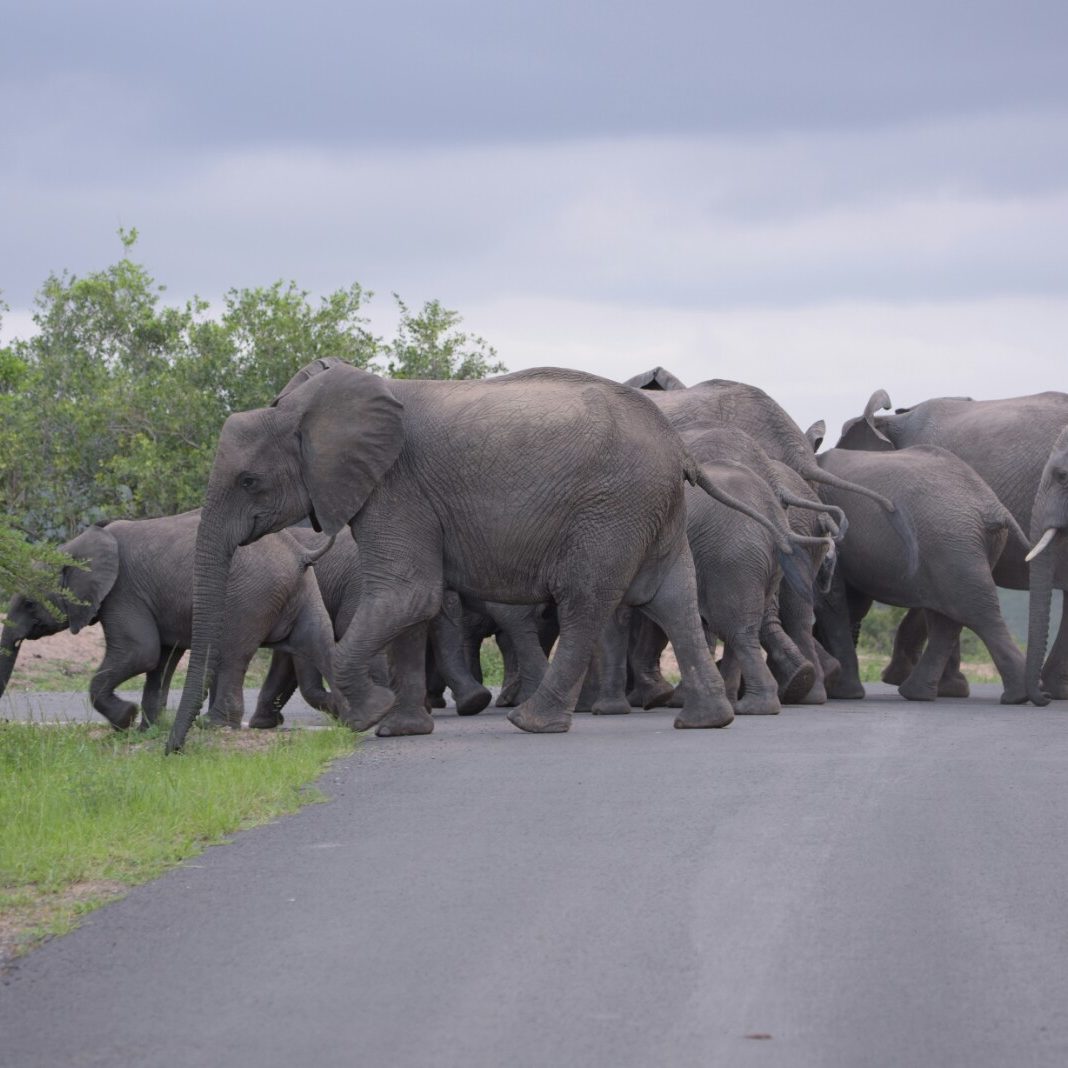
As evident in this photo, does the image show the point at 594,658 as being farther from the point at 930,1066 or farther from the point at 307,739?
the point at 930,1066

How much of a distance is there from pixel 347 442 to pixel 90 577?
8.31ft

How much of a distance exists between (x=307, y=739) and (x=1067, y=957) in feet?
22.1

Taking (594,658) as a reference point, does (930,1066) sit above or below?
above

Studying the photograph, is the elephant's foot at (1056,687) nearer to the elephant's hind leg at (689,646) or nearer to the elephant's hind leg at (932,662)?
the elephant's hind leg at (932,662)

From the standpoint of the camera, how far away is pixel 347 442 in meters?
12.0

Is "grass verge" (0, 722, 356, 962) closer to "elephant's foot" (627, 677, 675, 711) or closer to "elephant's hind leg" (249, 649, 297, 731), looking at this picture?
"elephant's hind leg" (249, 649, 297, 731)

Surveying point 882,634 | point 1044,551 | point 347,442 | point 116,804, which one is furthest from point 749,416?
point 882,634

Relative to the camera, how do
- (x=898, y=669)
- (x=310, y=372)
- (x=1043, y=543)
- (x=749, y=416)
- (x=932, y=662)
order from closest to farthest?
(x=310, y=372), (x=1043, y=543), (x=932, y=662), (x=749, y=416), (x=898, y=669)

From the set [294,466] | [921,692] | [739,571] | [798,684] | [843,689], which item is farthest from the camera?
[843,689]

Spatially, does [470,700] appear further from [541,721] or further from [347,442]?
[347,442]

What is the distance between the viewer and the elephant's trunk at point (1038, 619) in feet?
49.1

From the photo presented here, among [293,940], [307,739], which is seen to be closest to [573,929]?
[293,940]

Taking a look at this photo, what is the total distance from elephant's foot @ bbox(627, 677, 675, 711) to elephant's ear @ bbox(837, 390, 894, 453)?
16.1ft

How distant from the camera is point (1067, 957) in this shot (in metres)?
5.70
